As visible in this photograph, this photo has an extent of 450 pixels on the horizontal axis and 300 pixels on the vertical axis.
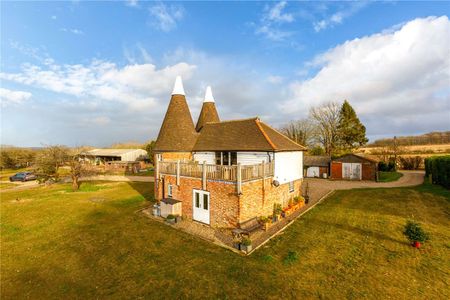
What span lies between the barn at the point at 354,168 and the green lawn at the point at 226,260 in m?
12.7

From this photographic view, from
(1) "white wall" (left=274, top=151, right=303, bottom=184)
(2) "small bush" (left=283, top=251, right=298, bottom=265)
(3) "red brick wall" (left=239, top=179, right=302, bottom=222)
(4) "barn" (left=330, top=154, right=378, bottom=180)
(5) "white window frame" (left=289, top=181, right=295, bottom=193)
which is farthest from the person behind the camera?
(4) "barn" (left=330, top=154, right=378, bottom=180)

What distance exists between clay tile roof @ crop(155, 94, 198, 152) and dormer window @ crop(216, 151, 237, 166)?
3020 millimetres

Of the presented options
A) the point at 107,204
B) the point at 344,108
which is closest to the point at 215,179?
the point at 107,204

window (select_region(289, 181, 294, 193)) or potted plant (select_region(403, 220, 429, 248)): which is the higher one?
window (select_region(289, 181, 294, 193))

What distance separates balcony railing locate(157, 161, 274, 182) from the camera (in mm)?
12648

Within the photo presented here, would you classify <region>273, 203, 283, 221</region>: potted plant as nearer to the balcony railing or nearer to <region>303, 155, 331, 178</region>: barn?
the balcony railing

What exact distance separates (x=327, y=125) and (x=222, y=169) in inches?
1591

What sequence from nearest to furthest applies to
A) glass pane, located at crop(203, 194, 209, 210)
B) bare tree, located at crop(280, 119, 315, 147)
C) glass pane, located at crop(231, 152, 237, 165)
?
1. glass pane, located at crop(203, 194, 209, 210)
2. glass pane, located at crop(231, 152, 237, 165)
3. bare tree, located at crop(280, 119, 315, 147)

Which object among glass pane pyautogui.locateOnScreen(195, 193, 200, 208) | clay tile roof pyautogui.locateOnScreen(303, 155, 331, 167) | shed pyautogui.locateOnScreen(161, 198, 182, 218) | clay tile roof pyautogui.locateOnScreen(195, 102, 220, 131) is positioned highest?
clay tile roof pyautogui.locateOnScreen(195, 102, 220, 131)

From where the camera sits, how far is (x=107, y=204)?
1984 centimetres

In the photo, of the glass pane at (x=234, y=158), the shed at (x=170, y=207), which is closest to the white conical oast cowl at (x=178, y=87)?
the glass pane at (x=234, y=158)

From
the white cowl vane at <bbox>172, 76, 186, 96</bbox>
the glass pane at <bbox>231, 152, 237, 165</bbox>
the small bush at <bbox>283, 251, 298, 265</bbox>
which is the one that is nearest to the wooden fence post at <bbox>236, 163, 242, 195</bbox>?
the small bush at <bbox>283, 251, 298, 265</bbox>

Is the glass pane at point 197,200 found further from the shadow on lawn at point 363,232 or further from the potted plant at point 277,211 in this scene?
the shadow on lawn at point 363,232

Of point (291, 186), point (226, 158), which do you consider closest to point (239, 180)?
point (226, 158)
